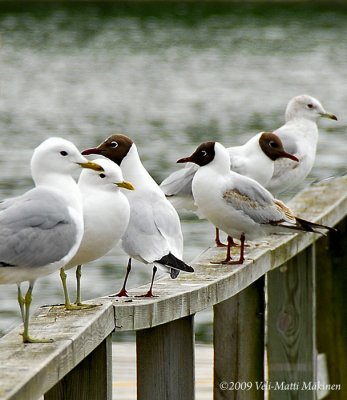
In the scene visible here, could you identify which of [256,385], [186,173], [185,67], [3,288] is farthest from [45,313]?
[185,67]

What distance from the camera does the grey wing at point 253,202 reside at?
502cm

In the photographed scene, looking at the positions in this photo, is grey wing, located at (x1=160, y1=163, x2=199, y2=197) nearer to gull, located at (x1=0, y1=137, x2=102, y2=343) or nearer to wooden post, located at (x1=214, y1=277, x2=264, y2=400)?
wooden post, located at (x1=214, y1=277, x2=264, y2=400)

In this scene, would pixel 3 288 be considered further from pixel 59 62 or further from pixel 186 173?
pixel 59 62

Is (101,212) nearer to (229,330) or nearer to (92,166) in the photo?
(92,166)

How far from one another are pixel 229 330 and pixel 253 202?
0.63 metres

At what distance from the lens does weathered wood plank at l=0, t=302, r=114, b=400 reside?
→ 2.77 meters

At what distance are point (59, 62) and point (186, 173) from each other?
2876 centimetres

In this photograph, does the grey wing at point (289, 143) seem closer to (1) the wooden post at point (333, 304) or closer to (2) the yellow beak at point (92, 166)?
(1) the wooden post at point (333, 304)

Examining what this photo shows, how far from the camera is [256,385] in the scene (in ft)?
15.6

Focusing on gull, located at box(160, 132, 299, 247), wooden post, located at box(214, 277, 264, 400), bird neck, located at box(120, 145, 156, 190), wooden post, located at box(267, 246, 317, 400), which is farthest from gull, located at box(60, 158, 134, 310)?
gull, located at box(160, 132, 299, 247)

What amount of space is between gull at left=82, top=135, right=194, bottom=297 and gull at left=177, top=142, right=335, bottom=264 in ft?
1.81

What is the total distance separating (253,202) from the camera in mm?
5043

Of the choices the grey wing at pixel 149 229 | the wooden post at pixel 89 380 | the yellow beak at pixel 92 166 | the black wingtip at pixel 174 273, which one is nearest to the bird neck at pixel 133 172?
the grey wing at pixel 149 229

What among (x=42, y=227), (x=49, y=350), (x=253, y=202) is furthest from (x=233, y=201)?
(x=49, y=350)
